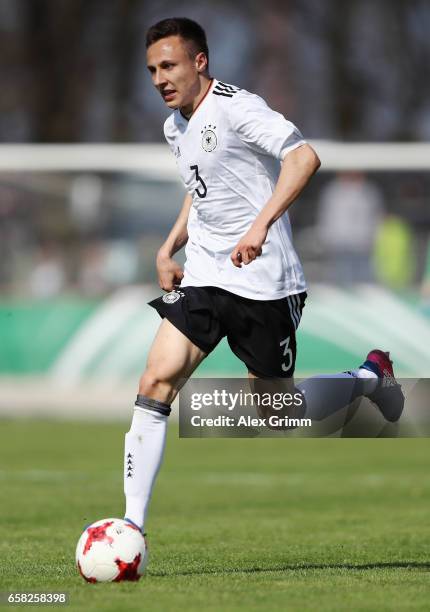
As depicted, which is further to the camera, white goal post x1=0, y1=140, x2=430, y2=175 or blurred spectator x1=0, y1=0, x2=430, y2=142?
blurred spectator x1=0, y1=0, x2=430, y2=142

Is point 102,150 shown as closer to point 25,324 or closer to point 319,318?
point 25,324

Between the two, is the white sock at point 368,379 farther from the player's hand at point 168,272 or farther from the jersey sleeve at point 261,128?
the jersey sleeve at point 261,128

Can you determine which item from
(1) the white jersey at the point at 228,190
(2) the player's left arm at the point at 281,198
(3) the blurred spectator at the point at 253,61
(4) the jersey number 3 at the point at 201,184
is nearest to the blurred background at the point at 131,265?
(1) the white jersey at the point at 228,190

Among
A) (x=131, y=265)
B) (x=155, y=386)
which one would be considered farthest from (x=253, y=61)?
(x=155, y=386)

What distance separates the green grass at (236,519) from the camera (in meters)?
6.50

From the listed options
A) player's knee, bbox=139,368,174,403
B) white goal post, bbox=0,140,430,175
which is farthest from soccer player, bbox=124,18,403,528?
white goal post, bbox=0,140,430,175

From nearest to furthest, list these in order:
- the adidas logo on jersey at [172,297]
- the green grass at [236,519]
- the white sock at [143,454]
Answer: the green grass at [236,519], the white sock at [143,454], the adidas logo on jersey at [172,297]

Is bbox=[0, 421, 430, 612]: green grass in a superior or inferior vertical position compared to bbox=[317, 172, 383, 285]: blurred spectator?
inferior

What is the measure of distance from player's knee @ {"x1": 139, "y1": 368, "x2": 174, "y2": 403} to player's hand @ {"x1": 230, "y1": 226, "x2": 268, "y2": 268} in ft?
2.23

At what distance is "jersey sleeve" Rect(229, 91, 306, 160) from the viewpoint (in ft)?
22.7

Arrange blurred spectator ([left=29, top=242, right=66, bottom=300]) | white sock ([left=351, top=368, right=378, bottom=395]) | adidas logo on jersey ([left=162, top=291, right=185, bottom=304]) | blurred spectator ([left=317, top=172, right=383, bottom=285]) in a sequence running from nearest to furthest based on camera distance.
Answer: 1. adidas logo on jersey ([left=162, top=291, right=185, bottom=304])
2. white sock ([left=351, top=368, right=378, bottom=395])
3. blurred spectator ([left=317, top=172, right=383, bottom=285])
4. blurred spectator ([left=29, top=242, right=66, bottom=300])

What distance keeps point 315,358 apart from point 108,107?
17.8 m

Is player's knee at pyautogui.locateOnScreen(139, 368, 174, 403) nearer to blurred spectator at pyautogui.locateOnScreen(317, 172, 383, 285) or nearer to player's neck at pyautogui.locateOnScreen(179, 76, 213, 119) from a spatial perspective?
player's neck at pyautogui.locateOnScreen(179, 76, 213, 119)

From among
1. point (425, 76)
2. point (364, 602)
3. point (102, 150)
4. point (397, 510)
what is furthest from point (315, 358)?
point (425, 76)
